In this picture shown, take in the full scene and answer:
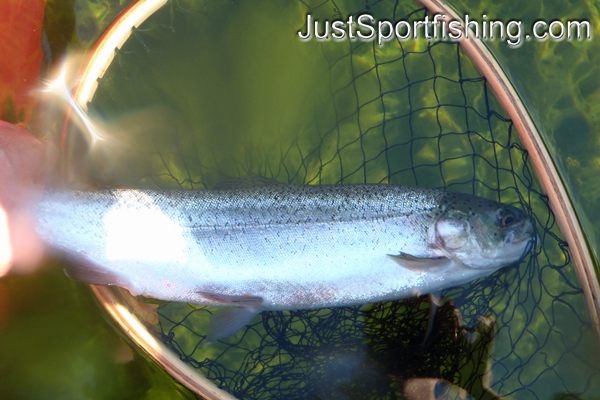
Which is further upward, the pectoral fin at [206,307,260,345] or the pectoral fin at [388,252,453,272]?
the pectoral fin at [388,252,453,272]

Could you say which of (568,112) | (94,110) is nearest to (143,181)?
(94,110)

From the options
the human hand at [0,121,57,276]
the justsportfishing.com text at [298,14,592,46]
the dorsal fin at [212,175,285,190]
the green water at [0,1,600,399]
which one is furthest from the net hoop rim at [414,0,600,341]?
the human hand at [0,121,57,276]

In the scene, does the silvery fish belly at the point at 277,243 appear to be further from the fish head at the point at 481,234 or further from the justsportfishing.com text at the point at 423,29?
the justsportfishing.com text at the point at 423,29

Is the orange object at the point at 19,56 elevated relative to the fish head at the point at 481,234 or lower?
elevated

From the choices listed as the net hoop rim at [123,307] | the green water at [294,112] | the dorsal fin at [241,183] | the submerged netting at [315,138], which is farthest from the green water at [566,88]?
the net hoop rim at [123,307]

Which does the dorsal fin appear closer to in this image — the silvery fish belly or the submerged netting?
the silvery fish belly

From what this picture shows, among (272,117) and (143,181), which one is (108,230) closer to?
(143,181)

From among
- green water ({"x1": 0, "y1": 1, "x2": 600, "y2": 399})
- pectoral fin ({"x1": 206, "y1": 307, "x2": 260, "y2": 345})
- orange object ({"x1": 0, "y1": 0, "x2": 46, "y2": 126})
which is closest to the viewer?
pectoral fin ({"x1": 206, "y1": 307, "x2": 260, "y2": 345})
